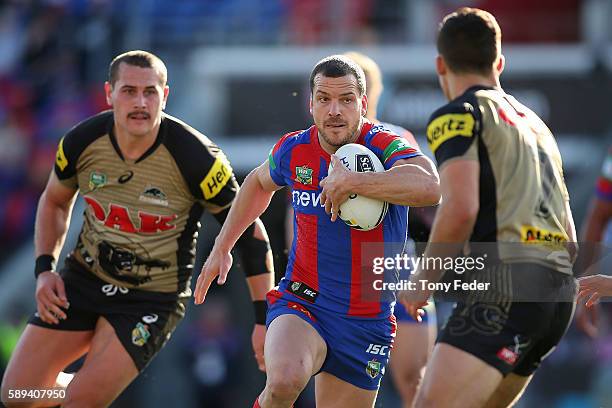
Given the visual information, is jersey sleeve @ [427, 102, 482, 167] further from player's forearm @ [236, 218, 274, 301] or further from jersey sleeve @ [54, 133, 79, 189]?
jersey sleeve @ [54, 133, 79, 189]

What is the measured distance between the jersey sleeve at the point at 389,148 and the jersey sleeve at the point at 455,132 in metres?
0.46

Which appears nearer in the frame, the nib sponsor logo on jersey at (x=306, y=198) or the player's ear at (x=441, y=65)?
the player's ear at (x=441, y=65)

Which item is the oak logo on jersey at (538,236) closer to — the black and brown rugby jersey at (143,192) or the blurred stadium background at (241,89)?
the black and brown rugby jersey at (143,192)

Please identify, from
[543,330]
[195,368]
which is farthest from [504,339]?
[195,368]

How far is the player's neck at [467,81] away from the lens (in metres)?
5.53

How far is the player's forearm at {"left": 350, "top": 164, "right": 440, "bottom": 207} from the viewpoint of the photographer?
216 inches

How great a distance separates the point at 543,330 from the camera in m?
5.29

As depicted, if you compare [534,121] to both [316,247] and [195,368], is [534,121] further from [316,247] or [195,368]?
[195,368]

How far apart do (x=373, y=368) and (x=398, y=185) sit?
3.69 feet

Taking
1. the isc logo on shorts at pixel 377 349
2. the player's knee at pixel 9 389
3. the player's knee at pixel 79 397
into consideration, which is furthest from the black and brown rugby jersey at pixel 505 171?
the player's knee at pixel 9 389

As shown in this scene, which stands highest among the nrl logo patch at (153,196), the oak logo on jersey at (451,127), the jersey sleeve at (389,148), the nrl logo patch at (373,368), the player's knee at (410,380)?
the oak logo on jersey at (451,127)

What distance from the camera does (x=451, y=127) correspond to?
521 centimetres

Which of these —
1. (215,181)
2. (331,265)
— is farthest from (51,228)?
(331,265)

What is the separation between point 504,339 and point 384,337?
3.27 ft
